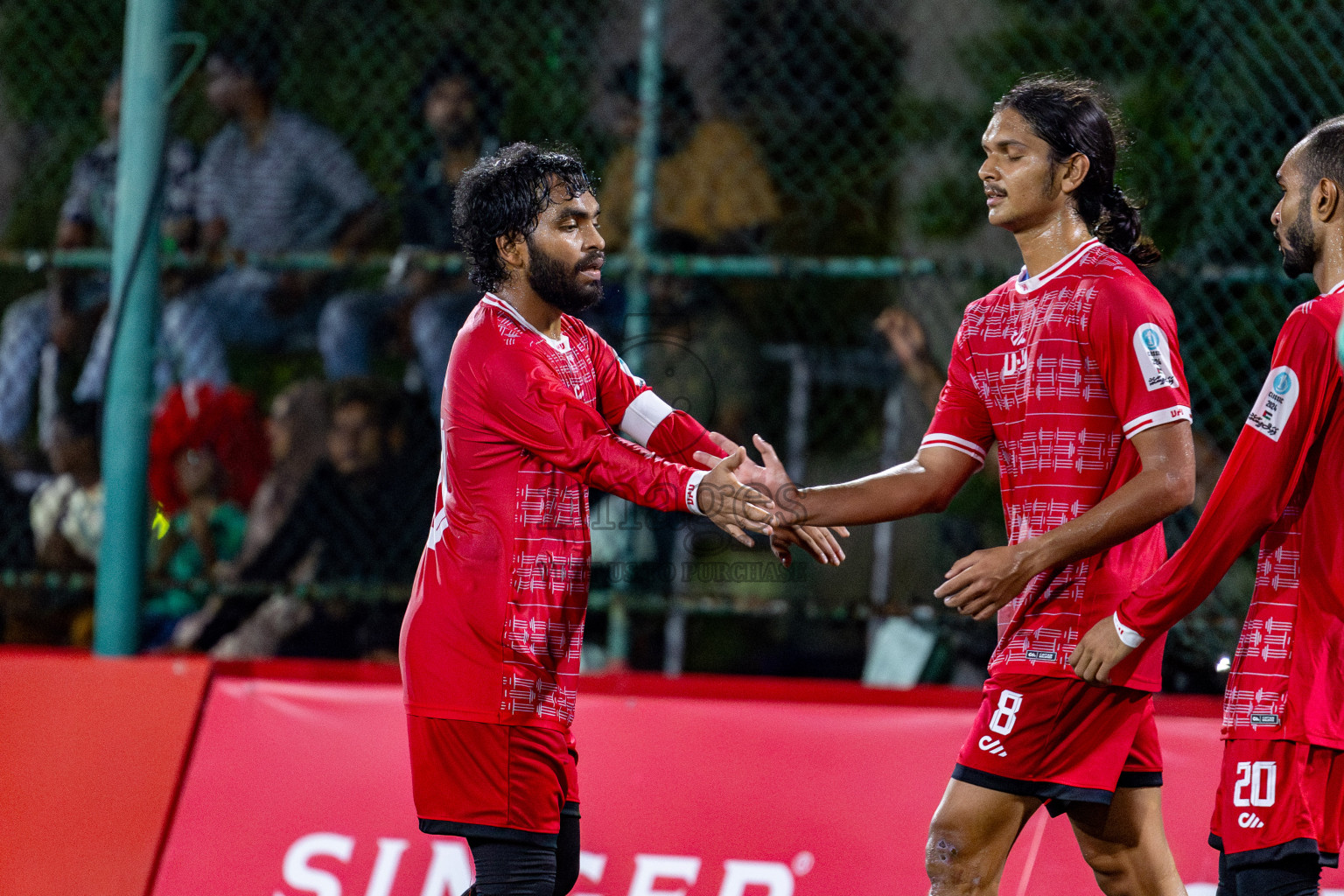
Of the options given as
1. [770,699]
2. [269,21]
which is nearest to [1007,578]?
[770,699]

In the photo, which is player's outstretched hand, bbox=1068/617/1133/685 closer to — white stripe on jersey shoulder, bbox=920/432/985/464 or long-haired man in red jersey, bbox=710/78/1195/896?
long-haired man in red jersey, bbox=710/78/1195/896

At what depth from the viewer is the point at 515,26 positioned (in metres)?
5.28

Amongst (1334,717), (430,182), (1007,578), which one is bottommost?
(1334,717)

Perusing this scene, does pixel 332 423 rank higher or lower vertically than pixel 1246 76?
lower

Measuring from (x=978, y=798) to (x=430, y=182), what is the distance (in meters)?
3.36

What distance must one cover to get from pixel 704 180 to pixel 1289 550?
9.35 feet

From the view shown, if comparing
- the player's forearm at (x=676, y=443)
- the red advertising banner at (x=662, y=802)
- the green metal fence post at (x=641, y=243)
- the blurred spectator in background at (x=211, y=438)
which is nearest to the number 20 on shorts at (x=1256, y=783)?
the red advertising banner at (x=662, y=802)

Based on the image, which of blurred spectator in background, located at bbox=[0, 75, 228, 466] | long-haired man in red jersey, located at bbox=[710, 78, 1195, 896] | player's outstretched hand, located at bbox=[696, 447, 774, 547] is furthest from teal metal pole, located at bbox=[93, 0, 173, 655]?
long-haired man in red jersey, located at bbox=[710, 78, 1195, 896]

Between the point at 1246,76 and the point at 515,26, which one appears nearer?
the point at 1246,76

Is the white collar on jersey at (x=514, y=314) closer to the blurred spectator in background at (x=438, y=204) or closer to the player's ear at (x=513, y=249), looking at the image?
the player's ear at (x=513, y=249)

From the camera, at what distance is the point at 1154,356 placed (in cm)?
267

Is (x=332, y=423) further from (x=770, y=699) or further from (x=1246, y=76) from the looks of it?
(x=1246, y=76)

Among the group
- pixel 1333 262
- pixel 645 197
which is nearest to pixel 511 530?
pixel 1333 262

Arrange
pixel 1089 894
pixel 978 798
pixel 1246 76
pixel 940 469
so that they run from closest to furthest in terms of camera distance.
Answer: pixel 978 798
pixel 940 469
pixel 1089 894
pixel 1246 76
